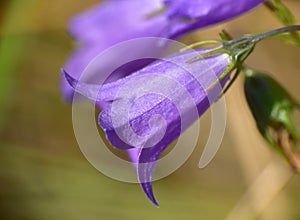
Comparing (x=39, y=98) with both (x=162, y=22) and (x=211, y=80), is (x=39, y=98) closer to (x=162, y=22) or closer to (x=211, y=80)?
(x=162, y=22)

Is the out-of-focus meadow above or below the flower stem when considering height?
above

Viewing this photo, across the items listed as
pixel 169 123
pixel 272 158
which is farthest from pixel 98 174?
pixel 169 123

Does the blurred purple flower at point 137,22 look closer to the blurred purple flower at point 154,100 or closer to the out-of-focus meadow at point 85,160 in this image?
the blurred purple flower at point 154,100

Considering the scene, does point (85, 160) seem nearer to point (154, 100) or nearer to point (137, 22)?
point (137, 22)

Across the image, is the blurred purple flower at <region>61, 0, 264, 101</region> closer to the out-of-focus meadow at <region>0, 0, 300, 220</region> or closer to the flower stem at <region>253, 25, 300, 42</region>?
the flower stem at <region>253, 25, 300, 42</region>

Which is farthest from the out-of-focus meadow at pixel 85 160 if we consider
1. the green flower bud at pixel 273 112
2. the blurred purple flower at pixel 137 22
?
the green flower bud at pixel 273 112

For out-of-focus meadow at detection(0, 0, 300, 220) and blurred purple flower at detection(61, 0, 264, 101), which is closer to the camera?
blurred purple flower at detection(61, 0, 264, 101)

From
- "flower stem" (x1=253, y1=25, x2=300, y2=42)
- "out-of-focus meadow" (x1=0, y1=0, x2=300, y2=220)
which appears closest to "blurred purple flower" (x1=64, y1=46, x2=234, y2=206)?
"flower stem" (x1=253, y1=25, x2=300, y2=42)
